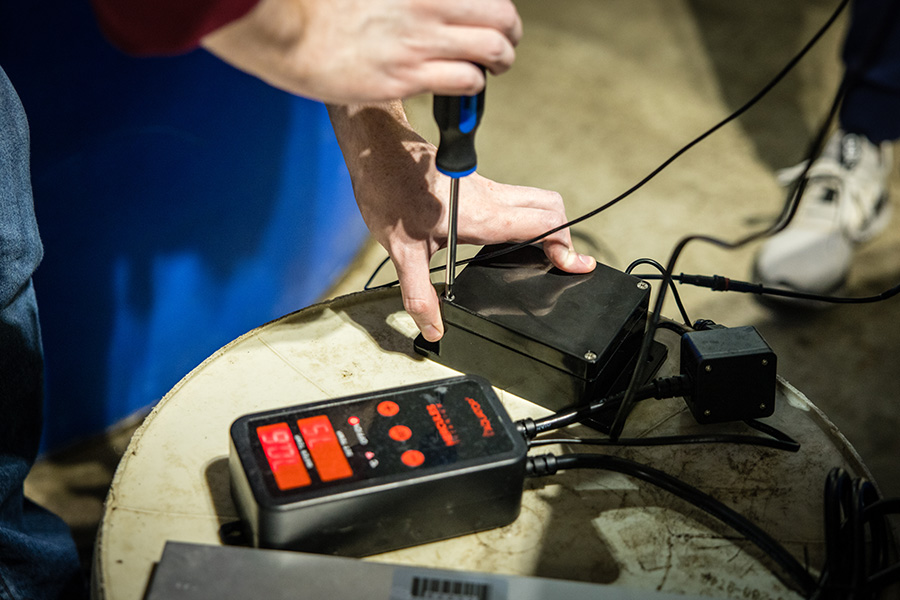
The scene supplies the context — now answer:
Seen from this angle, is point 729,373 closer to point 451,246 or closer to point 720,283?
point 720,283

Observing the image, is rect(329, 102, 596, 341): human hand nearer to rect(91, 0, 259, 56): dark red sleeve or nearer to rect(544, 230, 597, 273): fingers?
rect(544, 230, 597, 273): fingers

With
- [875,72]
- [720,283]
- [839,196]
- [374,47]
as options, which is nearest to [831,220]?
[839,196]

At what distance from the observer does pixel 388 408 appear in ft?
1.95

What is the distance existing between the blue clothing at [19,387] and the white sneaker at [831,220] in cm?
131

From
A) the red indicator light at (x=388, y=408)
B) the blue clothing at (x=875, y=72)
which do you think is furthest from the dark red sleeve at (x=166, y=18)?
the blue clothing at (x=875, y=72)

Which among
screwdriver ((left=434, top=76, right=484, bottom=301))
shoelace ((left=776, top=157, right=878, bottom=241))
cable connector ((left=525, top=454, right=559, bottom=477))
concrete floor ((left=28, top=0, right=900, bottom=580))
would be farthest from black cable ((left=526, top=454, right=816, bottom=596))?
shoelace ((left=776, top=157, right=878, bottom=241))

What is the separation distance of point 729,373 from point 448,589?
29 centimetres

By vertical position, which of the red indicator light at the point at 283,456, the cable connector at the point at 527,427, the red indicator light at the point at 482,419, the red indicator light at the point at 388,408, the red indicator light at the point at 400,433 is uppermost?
the red indicator light at the point at 283,456

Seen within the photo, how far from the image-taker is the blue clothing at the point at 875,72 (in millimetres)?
1515

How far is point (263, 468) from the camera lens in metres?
0.53

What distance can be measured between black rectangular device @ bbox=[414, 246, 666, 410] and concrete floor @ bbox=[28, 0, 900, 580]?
59 cm

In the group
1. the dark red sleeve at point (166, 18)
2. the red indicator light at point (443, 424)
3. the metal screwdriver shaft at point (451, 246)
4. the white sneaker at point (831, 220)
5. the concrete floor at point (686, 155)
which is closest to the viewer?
the dark red sleeve at point (166, 18)

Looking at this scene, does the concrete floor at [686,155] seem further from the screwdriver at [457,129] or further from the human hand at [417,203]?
the screwdriver at [457,129]

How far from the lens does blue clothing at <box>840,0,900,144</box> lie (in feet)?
4.97
